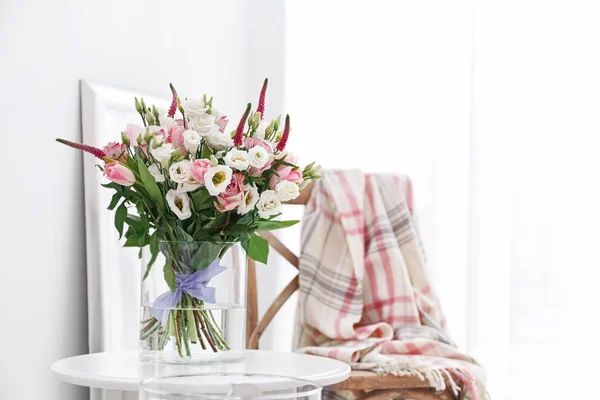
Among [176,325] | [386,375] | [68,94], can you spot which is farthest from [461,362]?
[68,94]

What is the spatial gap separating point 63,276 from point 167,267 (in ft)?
1.10

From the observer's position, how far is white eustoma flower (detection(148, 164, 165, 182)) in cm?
128

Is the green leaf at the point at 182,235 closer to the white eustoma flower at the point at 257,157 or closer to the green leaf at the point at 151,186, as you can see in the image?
the green leaf at the point at 151,186

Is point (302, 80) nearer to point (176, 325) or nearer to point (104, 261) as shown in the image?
point (104, 261)

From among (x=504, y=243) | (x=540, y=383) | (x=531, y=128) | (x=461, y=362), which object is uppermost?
(x=531, y=128)

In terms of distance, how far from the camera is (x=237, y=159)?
4.21 feet

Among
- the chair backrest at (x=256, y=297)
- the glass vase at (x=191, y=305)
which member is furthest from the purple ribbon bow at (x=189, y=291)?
the chair backrest at (x=256, y=297)

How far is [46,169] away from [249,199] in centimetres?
45

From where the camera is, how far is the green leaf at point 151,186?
1.28 meters

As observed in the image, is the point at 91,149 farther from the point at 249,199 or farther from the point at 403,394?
the point at 403,394

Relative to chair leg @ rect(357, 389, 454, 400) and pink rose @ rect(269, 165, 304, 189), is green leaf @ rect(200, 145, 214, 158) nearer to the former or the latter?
pink rose @ rect(269, 165, 304, 189)

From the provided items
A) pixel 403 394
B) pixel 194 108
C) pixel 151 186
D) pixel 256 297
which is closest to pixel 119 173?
pixel 151 186

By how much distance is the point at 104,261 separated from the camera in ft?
5.24

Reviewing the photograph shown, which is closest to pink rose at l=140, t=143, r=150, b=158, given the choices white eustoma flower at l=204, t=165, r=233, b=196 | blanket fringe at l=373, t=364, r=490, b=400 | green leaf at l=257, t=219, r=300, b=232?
white eustoma flower at l=204, t=165, r=233, b=196
